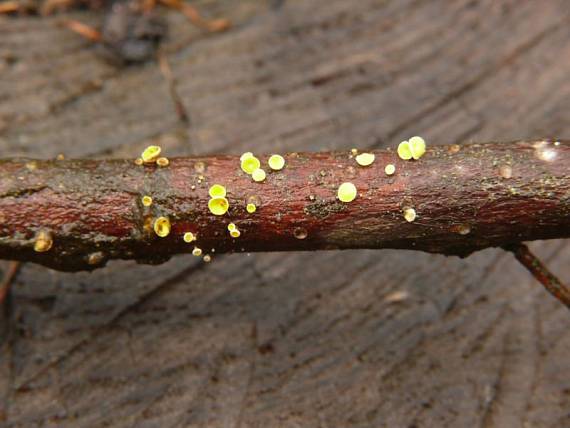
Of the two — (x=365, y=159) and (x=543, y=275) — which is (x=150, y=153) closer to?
(x=365, y=159)

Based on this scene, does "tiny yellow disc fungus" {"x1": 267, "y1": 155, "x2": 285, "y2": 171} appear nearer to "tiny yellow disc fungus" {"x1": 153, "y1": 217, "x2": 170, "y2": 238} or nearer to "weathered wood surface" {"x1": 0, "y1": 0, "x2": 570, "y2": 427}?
"tiny yellow disc fungus" {"x1": 153, "y1": 217, "x2": 170, "y2": 238}

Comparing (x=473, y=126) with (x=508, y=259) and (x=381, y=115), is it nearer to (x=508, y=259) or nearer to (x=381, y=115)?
(x=381, y=115)

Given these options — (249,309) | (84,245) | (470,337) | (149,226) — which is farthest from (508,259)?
(84,245)

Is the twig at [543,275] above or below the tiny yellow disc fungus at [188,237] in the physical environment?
below

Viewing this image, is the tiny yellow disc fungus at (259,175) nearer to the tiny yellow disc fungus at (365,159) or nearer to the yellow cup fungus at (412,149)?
the tiny yellow disc fungus at (365,159)

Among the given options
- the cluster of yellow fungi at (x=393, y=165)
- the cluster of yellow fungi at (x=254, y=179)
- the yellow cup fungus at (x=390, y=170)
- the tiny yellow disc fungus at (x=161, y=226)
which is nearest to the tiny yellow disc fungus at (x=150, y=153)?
the cluster of yellow fungi at (x=254, y=179)

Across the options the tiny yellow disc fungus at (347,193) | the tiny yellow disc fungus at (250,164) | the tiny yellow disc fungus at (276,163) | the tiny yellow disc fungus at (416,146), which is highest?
the tiny yellow disc fungus at (250,164)
